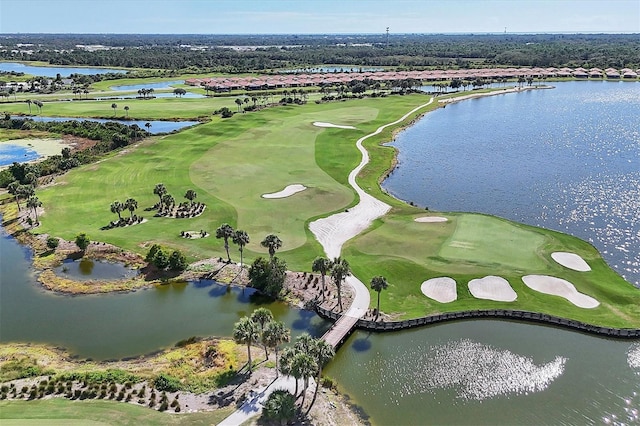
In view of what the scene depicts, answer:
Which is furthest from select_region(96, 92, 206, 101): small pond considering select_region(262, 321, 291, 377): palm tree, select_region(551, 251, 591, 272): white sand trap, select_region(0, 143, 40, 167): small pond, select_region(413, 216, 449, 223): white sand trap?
select_region(262, 321, 291, 377): palm tree

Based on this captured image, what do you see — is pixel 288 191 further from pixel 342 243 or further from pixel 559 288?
pixel 559 288

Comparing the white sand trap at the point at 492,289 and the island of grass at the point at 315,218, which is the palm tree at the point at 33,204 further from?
the white sand trap at the point at 492,289

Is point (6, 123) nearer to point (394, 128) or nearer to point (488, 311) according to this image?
point (394, 128)

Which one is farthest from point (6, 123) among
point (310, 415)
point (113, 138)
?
point (310, 415)

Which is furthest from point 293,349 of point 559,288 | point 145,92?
point 145,92

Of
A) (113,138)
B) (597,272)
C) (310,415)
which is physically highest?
(113,138)

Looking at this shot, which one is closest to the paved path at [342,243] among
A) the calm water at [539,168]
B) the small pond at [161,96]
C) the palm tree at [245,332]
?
the palm tree at [245,332]
